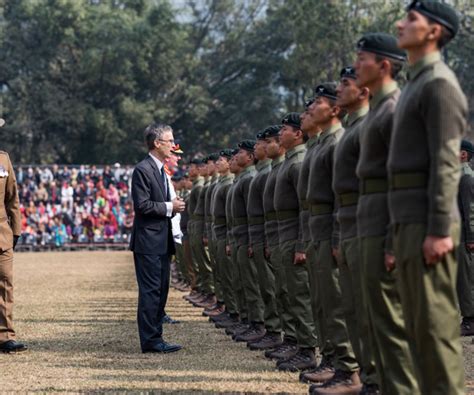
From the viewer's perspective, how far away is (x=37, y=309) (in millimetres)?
15703

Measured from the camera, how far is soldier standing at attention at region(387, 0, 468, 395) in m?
5.12

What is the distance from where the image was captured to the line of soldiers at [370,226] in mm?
5176

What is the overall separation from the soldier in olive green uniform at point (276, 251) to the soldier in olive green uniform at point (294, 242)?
184 millimetres

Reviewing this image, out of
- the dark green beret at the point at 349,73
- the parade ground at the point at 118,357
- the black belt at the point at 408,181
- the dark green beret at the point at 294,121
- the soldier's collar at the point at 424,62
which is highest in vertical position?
the dark green beret at the point at 349,73

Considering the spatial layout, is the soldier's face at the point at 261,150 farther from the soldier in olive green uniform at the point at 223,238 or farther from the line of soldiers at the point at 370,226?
the soldier in olive green uniform at the point at 223,238

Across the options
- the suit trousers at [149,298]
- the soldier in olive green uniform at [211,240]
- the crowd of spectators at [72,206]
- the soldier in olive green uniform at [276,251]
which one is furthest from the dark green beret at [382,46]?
the crowd of spectators at [72,206]

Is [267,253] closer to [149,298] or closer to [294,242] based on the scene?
[149,298]

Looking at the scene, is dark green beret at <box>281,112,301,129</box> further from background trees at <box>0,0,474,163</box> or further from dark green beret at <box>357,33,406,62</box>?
background trees at <box>0,0,474,163</box>

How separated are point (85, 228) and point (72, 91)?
13.0 m

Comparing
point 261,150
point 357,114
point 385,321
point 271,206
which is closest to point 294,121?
point 271,206

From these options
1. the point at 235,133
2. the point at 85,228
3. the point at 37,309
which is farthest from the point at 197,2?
the point at 37,309

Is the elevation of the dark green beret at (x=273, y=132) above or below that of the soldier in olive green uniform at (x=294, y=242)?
above

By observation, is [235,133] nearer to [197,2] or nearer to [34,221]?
[197,2]

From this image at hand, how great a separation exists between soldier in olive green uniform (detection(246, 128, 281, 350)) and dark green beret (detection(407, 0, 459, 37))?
209 inches
